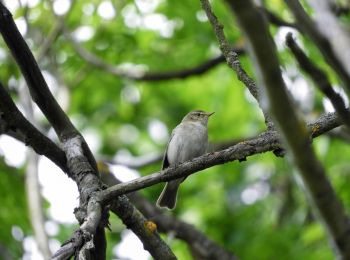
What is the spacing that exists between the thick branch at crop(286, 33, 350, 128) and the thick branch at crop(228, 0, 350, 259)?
3.6 inches

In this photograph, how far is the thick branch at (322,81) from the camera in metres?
1.70

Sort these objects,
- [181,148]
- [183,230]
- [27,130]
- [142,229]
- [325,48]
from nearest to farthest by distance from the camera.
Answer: [325,48] → [27,130] → [142,229] → [183,230] → [181,148]

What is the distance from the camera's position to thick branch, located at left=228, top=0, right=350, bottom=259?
1.64 m

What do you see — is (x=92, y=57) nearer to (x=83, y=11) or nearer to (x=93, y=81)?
(x=83, y=11)

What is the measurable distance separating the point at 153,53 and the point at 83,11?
1303 mm

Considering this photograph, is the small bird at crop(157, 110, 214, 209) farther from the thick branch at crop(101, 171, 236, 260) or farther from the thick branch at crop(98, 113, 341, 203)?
the thick branch at crop(98, 113, 341, 203)

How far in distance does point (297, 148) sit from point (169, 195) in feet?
21.4

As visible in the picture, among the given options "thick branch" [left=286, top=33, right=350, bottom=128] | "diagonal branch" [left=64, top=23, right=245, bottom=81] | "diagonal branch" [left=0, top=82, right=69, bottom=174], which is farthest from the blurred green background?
"thick branch" [left=286, top=33, right=350, bottom=128]

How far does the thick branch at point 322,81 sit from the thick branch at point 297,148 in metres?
0.09

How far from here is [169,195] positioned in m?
8.13

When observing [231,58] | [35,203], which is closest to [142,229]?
[231,58]

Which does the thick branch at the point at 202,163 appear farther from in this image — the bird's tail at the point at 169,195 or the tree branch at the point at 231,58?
the bird's tail at the point at 169,195

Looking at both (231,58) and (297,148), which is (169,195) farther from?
(297,148)

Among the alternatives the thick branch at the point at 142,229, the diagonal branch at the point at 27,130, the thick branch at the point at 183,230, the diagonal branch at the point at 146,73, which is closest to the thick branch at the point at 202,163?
the thick branch at the point at 142,229
